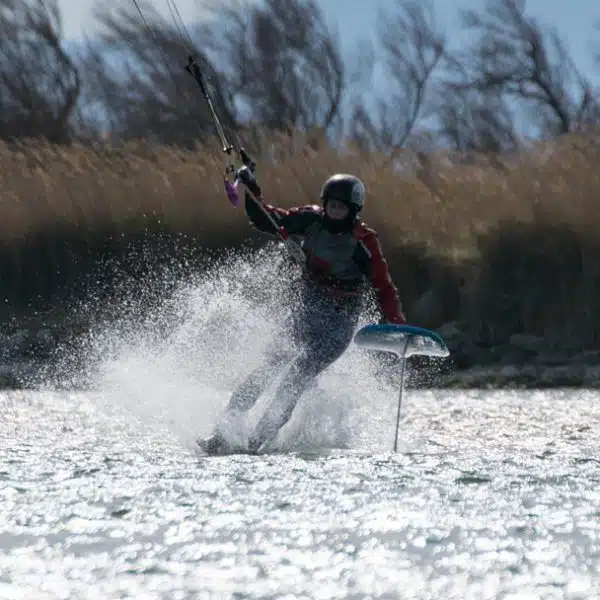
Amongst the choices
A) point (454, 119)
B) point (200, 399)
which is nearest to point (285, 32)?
point (454, 119)

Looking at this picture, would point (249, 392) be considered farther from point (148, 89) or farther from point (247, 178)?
point (148, 89)

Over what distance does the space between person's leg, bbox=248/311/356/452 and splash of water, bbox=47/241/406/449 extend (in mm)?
196

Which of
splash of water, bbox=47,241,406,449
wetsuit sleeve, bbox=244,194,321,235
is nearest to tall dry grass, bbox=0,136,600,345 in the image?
splash of water, bbox=47,241,406,449

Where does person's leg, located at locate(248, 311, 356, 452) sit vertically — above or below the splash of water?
above

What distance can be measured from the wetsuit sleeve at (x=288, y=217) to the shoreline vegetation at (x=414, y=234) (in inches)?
173

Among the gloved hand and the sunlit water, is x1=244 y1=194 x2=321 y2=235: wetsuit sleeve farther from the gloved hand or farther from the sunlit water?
the sunlit water

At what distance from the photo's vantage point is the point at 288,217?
31.0 feet

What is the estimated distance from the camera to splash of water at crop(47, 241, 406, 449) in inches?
376

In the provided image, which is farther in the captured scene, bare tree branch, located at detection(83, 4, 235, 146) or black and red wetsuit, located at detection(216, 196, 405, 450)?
bare tree branch, located at detection(83, 4, 235, 146)

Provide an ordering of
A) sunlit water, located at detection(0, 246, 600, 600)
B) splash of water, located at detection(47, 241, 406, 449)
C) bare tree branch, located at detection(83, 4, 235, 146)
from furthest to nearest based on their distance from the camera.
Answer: bare tree branch, located at detection(83, 4, 235, 146), splash of water, located at detection(47, 241, 406, 449), sunlit water, located at detection(0, 246, 600, 600)

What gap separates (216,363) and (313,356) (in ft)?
9.38

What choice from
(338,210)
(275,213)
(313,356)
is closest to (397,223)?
(275,213)

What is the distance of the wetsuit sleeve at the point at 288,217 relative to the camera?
9.37 m

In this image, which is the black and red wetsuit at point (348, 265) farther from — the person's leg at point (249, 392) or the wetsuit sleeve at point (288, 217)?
the person's leg at point (249, 392)
